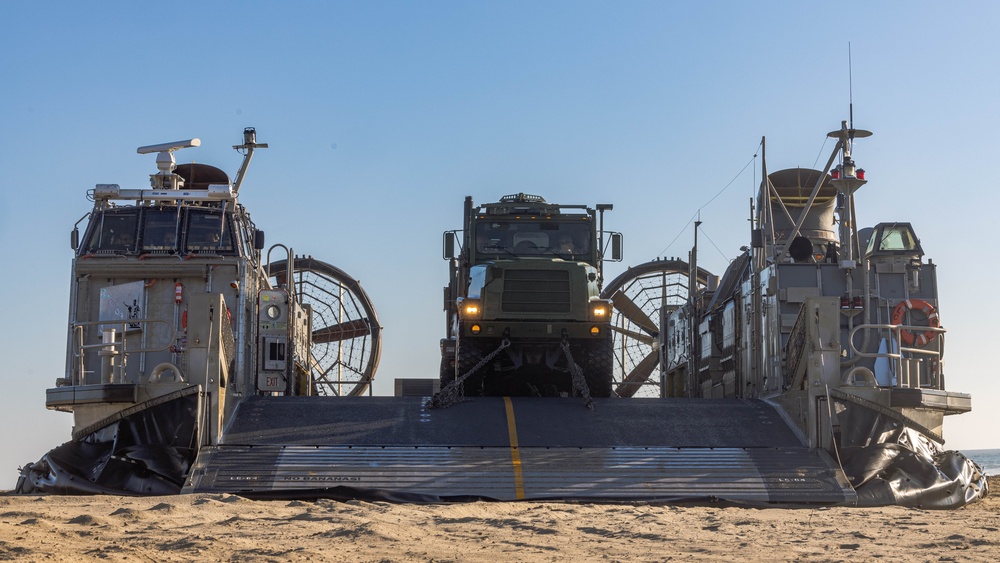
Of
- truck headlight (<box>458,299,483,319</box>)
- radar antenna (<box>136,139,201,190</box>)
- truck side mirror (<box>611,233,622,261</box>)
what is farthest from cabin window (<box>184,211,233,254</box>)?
truck side mirror (<box>611,233,622,261</box>)

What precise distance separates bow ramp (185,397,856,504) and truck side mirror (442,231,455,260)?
4.23 m

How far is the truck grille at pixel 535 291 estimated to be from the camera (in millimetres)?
17394

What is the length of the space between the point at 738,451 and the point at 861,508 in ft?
5.63

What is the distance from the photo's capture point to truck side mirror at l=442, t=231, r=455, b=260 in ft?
60.6

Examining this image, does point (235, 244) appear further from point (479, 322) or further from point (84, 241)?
point (479, 322)

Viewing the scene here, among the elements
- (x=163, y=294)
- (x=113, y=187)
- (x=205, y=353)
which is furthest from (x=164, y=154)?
(x=205, y=353)

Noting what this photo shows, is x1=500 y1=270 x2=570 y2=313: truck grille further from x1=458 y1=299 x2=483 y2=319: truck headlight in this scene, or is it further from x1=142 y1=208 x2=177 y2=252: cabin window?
x1=142 y1=208 x2=177 y2=252: cabin window

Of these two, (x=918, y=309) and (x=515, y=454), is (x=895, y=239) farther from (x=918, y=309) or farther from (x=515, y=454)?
(x=515, y=454)

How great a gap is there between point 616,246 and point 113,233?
7397 millimetres

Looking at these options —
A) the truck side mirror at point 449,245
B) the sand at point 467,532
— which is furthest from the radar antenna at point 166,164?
the sand at point 467,532

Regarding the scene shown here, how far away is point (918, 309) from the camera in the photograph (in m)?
19.3

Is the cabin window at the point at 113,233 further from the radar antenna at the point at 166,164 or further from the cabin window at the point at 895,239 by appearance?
the cabin window at the point at 895,239

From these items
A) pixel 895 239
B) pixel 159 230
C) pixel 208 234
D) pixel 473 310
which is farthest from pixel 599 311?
pixel 159 230

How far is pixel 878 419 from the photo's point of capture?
13.0m
